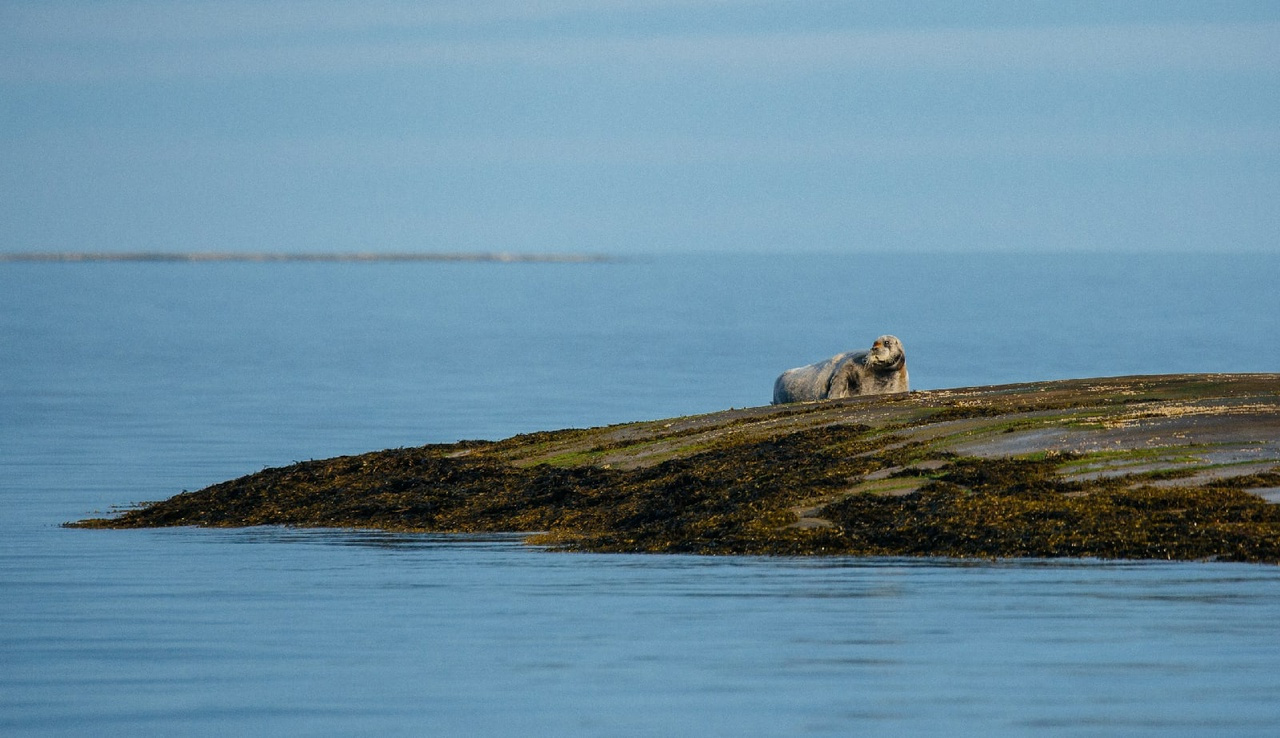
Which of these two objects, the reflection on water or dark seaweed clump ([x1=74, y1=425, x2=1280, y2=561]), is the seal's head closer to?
dark seaweed clump ([x1=74, y1=425, x2=1280, y2=561])

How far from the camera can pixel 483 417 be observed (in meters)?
45.5

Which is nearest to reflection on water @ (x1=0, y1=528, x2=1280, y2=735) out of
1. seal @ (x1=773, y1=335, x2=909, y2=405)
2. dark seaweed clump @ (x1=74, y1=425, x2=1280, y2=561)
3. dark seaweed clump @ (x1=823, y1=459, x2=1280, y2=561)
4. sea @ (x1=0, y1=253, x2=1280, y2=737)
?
sea @ (x1=0, y1=253, x2=1280, y2=737)

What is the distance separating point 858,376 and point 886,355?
0.56 metres

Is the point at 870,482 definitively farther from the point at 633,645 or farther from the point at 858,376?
the point at 858,376

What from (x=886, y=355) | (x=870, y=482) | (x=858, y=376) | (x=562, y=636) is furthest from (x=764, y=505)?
(x=858, y=376)

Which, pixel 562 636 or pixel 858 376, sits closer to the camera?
pixel 562 636

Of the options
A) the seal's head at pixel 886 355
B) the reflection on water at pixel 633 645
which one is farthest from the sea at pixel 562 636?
the seal's head at pixel 886 355

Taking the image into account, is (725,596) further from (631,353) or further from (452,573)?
(631,353)

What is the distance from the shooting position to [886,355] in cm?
3133

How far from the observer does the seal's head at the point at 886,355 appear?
1233 inches

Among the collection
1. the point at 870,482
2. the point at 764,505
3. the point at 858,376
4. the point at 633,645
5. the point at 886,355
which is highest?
the point at 886,355

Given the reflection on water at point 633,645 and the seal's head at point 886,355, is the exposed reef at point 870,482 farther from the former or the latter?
the seal's head at point 886,355

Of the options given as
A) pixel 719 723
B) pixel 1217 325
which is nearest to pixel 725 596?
pixel 719 723

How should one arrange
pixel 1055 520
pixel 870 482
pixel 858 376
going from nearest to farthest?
pixel 1055 520
pixel 870 482
pixel 858 376
